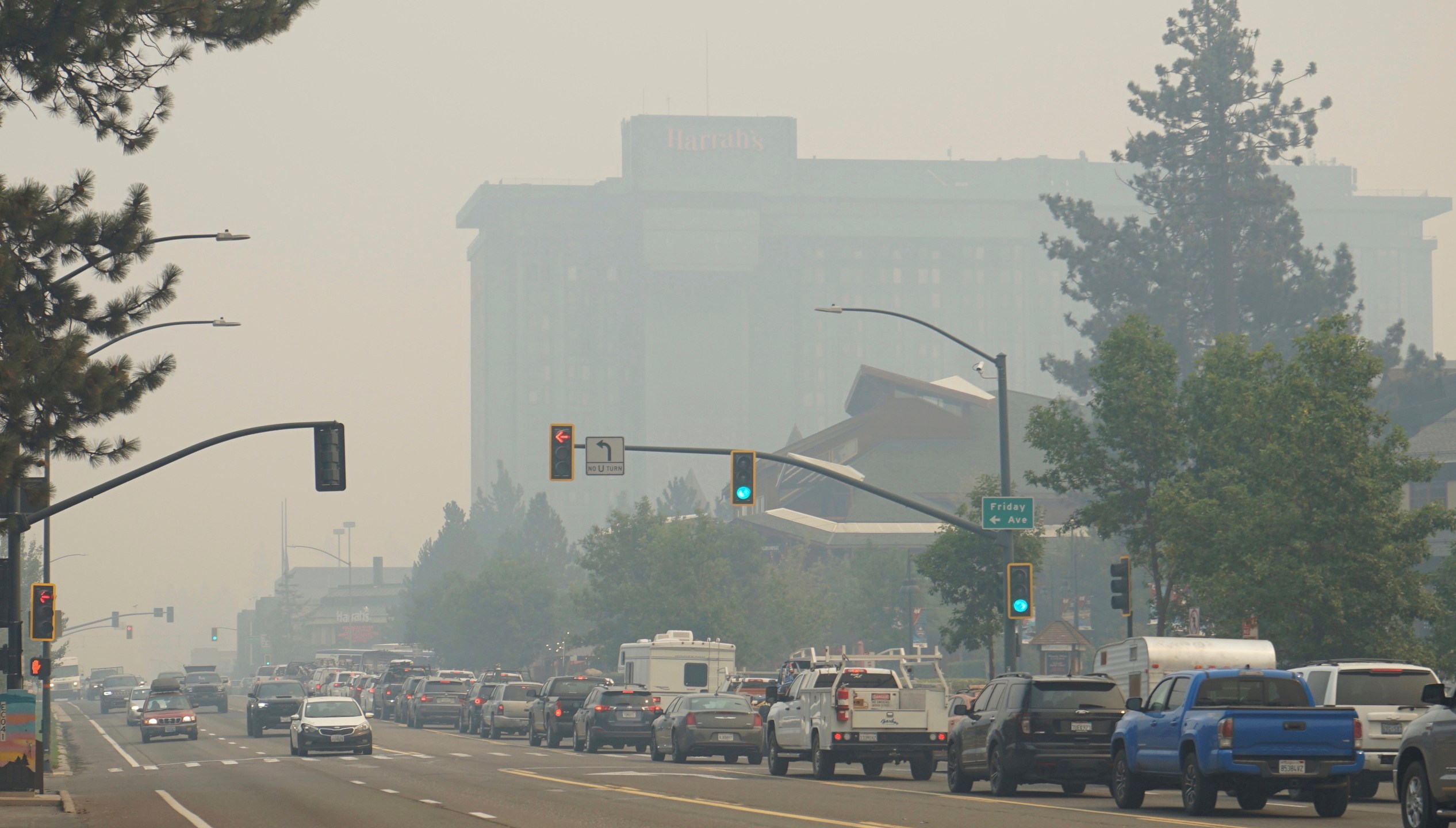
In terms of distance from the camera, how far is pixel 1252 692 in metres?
21.5

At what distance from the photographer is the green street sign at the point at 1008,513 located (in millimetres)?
37031

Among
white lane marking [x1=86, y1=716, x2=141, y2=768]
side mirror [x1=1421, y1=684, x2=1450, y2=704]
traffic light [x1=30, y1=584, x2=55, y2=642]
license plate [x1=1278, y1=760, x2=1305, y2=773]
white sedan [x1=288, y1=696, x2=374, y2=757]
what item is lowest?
white lane marking [x1=86, y1=716, x2=141, y2=768]

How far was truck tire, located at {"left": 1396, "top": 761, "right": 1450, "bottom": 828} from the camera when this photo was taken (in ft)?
54.6

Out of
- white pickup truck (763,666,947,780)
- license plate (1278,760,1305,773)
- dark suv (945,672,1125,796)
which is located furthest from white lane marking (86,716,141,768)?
license plate (1278,760,1305,773)

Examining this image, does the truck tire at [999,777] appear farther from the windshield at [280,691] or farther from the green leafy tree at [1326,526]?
the windshield at [280,691]

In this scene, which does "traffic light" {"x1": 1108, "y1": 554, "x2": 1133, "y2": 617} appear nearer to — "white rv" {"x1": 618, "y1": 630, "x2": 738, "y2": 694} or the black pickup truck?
"white rv" {"x1": 618, "y1": 630, "x2": 738, "y2": 694}

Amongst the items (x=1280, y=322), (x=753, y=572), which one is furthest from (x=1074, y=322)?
(x=753, y=572)

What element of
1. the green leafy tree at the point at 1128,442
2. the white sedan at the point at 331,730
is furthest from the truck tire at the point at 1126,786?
the white sedan at the point at 331,730

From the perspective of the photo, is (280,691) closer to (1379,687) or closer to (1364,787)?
(1364,787)

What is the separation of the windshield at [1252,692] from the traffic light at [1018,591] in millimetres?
14422

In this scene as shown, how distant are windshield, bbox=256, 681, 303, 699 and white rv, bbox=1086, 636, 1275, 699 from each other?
33.5 metres

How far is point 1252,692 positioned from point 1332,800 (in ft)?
4.94

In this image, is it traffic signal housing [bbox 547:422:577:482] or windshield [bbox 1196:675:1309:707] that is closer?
windshield [bbox 1196:675:1309:707]

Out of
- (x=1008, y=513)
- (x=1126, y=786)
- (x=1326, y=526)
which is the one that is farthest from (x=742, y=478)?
(x=1126, y=786)
